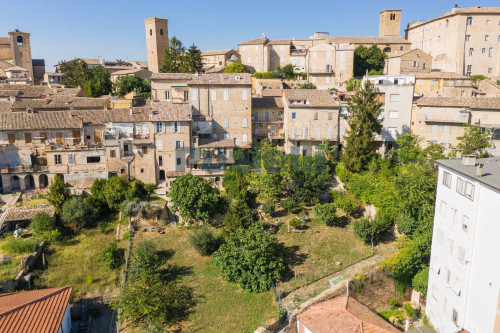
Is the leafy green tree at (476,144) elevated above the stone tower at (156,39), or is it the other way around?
the stone tower at (156,39)

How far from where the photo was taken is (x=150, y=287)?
26453 mm

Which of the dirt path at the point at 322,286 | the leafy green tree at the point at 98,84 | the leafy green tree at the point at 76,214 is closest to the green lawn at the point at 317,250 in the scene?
the dirt path at the point at 322,286

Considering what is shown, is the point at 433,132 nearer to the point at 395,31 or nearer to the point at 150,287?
the point at 150,287

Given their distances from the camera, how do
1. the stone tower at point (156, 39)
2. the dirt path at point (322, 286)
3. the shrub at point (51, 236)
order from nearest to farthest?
the dirt path at point (322, 286) → the shrub at point (51, 236) → the stone tower at point (156, 39)

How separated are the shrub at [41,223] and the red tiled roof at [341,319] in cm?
2448

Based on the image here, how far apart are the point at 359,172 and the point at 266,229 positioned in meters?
13.1

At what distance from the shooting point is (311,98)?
4675 cm

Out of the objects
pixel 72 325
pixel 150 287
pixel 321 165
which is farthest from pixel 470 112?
pixel 72 325

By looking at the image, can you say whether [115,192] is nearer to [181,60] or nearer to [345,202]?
[345,202]

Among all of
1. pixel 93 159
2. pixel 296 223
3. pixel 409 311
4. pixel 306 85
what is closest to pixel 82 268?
pixel 93 159

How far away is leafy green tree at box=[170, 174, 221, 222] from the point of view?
36.0 metres

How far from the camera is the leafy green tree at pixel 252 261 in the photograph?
91.4 ft

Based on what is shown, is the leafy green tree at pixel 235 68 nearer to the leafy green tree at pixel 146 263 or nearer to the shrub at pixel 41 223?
the shrub at pixel 41 223

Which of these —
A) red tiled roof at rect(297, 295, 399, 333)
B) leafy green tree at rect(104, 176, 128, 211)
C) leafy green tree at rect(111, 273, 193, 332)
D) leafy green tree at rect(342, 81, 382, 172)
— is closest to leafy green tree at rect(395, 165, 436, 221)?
leafy green tree at rect(342, 81, 382, 172)
